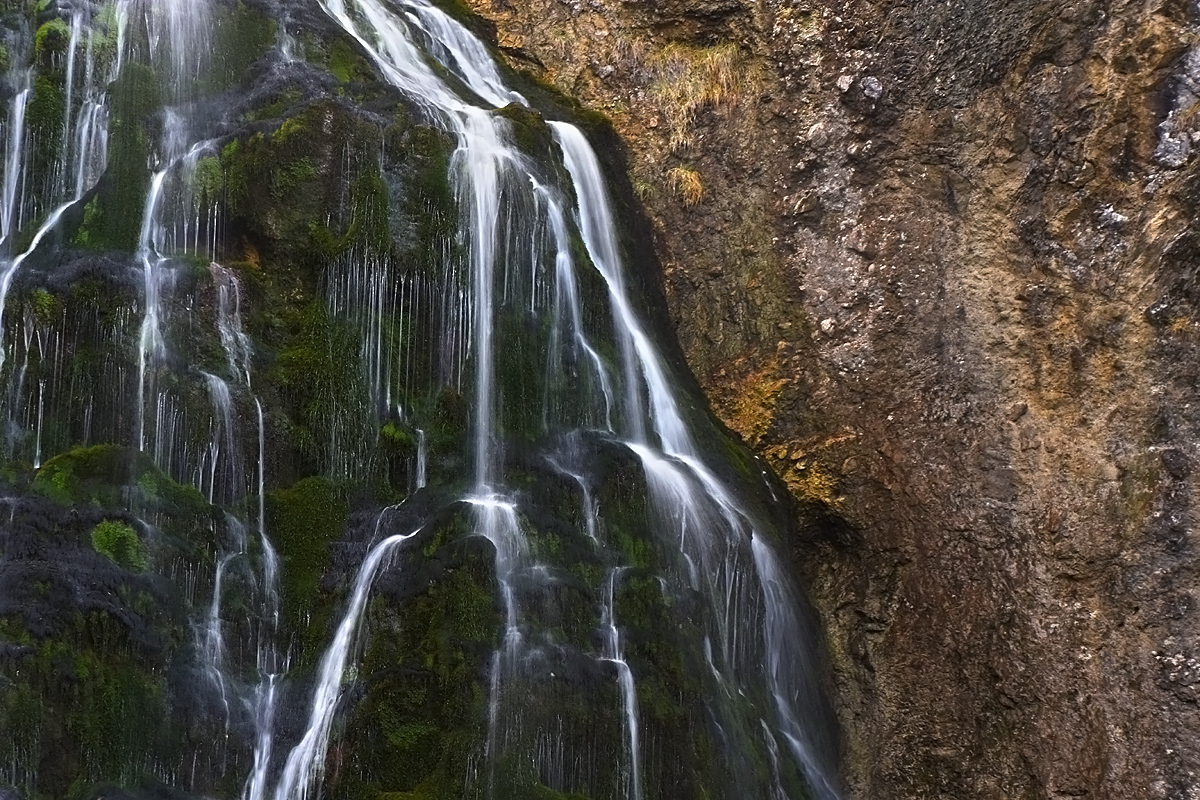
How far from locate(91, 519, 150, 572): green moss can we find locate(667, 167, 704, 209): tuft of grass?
553 centimetres

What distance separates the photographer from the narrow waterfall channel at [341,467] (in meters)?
5.78

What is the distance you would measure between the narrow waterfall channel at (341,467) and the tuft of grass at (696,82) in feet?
5.38

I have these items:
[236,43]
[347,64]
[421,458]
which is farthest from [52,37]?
[421,458]

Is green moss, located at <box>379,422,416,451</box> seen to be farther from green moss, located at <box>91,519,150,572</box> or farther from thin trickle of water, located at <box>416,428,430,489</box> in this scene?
green moss, located at <box>91,519,150,572</box>

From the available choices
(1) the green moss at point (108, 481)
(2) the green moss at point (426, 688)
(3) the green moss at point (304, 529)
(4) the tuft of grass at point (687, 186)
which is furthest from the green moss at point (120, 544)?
(4) the tuft of grass at point (687, 186)

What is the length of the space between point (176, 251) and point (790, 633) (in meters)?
4.90

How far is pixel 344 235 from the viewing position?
7.29m

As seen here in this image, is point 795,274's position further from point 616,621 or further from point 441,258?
point 616,621

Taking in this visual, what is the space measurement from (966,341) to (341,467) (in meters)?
4.73

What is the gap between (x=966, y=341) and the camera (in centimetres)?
831

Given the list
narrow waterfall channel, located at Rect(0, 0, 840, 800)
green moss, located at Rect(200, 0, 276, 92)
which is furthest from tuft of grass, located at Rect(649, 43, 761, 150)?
green moss, located at Rect(200, 0, 276, 92)

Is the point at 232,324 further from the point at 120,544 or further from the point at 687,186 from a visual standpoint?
the point at 687,186

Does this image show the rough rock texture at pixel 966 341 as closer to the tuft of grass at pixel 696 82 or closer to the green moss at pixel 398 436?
the tuft of grass at pixel 696 82

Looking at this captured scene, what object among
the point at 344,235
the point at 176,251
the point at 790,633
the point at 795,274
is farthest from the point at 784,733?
the point at 176,251
